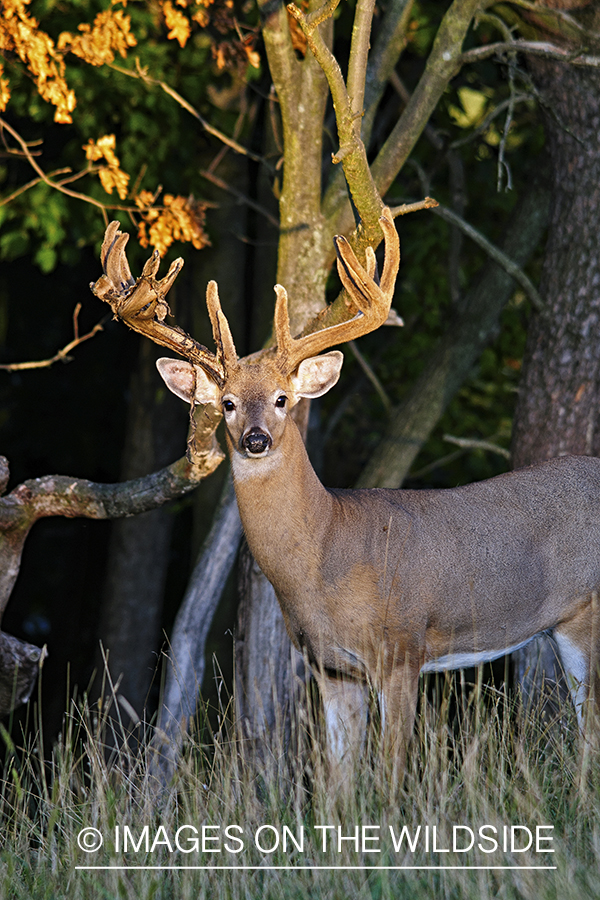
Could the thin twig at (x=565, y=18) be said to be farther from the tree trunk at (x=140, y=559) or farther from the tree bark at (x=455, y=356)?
the tree trunk at (x=140, y=559)

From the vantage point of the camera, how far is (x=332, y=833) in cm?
405

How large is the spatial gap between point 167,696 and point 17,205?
3558mm

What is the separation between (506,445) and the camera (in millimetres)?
9773

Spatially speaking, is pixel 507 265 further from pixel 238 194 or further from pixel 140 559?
pixel 140 559

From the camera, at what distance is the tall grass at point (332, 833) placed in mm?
3736

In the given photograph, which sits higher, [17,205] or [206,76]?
[206,76]

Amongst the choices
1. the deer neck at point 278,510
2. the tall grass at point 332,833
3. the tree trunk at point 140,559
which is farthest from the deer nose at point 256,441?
the tree trunk at point 140,559

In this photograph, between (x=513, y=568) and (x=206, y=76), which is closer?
(x=513, y=568)

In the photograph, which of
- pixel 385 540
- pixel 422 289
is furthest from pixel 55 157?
pixel 385 540

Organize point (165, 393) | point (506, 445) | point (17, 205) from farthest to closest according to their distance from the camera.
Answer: point (506, 445), point (165, 393), point (17, 205)

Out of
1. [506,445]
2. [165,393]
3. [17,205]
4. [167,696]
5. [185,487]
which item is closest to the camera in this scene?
[185,487]

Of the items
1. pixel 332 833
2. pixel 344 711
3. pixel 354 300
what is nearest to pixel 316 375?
pixel 354 300

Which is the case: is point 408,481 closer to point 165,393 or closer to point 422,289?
point 422,289

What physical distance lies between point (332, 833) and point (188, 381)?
2317mm
